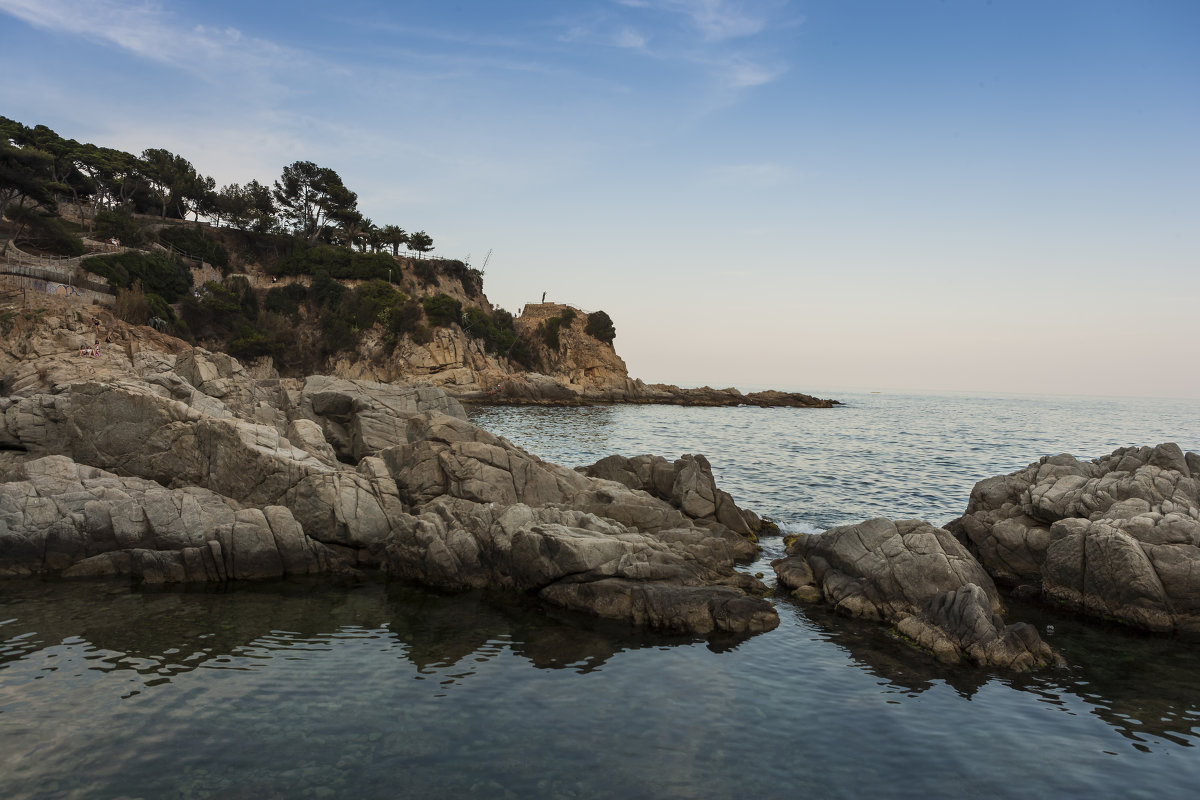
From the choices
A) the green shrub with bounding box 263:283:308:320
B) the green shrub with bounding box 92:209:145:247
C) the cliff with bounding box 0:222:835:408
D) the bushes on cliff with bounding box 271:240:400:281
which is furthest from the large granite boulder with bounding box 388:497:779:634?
the bushes on cliff with bounding box 271:240:400:281

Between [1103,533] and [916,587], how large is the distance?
5597mm

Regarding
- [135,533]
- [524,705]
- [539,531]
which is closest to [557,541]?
[539,531]

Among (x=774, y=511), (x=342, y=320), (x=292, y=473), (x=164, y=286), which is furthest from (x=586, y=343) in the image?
(x=292, y=473)

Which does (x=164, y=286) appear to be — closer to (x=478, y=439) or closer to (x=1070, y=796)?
(x=478, y=439)

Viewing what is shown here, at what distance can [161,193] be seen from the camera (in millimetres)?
100500

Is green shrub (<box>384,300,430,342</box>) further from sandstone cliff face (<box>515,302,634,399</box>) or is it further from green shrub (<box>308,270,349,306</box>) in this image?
sandstone cliff face (<box>515,302,634,399</box>)

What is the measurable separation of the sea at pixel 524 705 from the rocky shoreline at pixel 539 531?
91cm

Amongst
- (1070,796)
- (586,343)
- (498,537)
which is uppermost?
(586,343)

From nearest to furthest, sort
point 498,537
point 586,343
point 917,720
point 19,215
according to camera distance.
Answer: point 917,720 → point 498,537 → point 19,215 → point 586,343

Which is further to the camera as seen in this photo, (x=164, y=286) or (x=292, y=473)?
(x=164, y=286)

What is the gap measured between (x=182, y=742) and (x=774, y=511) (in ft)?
84.2

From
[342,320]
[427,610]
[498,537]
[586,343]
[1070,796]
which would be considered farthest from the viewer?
[586,343]

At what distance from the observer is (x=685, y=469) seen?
28.1 meters

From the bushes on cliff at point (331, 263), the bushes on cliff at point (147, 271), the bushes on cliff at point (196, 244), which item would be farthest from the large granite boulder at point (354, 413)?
the bushes on cliff at point (331, 263)
